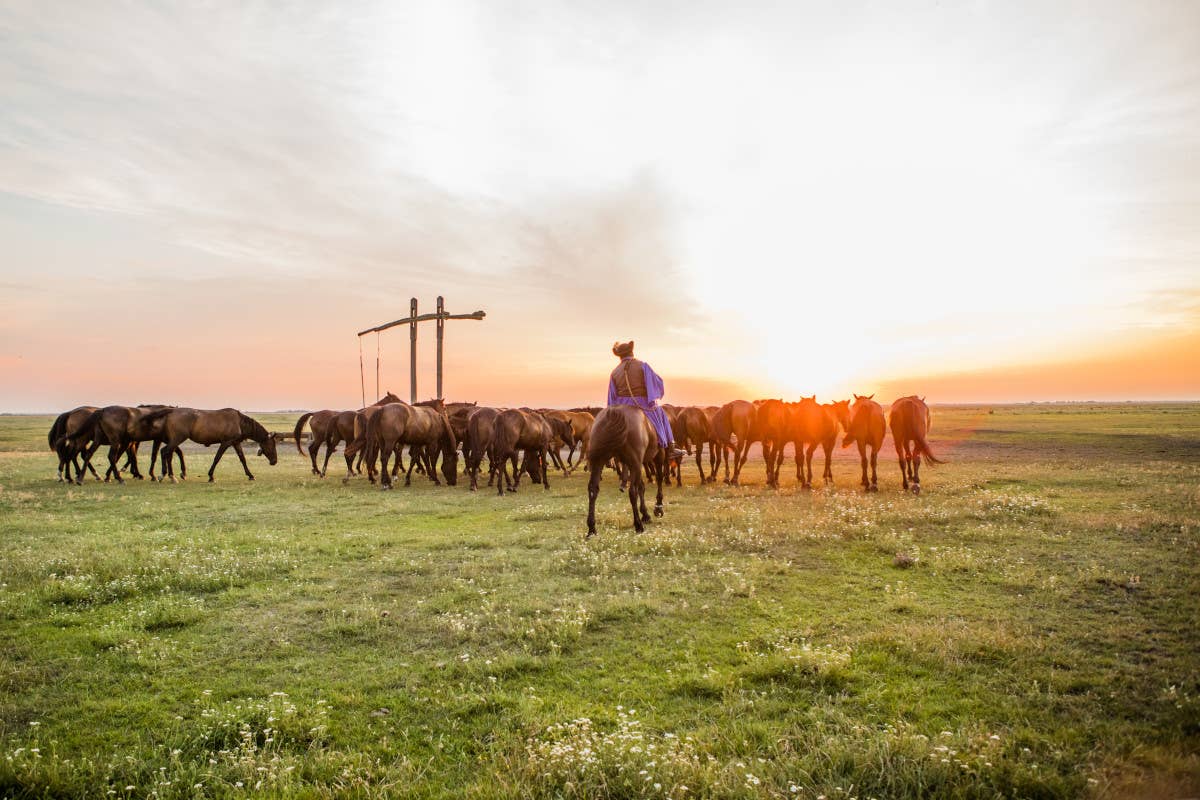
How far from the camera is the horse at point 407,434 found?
2081 centimetres

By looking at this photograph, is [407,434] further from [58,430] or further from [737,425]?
[58,430]

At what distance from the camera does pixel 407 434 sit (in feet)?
70.0

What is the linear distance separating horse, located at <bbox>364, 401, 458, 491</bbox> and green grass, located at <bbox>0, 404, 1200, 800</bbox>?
822 centimetres

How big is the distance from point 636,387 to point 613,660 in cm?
794

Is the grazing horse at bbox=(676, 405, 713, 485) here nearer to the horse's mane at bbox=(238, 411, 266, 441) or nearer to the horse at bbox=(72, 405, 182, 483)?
the horse's mane at bbox=(238, 411, 266, 441)

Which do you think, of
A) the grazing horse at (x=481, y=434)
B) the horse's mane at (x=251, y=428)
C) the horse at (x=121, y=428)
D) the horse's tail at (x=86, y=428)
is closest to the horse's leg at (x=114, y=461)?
the horse at (x=121, y=428)

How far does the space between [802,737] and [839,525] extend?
331 inches

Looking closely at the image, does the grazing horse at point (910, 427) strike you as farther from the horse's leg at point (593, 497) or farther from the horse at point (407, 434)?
the horse at point (407, 434)

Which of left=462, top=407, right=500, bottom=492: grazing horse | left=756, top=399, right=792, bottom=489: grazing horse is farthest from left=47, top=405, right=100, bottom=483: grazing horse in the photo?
left=756, top=399, right=792, bottom=489: grazing horse

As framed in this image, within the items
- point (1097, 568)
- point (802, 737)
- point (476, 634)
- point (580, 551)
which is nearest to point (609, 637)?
point (476, 634)

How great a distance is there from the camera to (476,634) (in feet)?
21.4

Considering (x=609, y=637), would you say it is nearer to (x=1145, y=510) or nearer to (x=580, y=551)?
(x=580, y=551)

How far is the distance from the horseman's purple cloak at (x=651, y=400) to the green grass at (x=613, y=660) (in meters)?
2.34

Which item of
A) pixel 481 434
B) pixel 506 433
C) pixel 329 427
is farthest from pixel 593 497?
pixel 329 427
